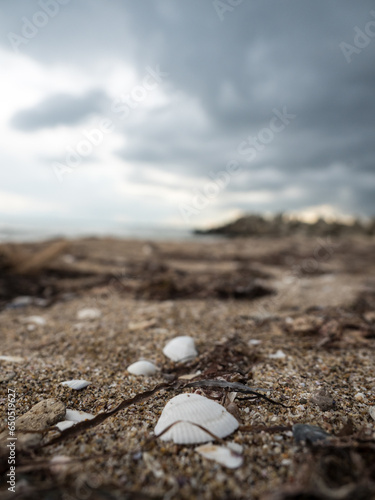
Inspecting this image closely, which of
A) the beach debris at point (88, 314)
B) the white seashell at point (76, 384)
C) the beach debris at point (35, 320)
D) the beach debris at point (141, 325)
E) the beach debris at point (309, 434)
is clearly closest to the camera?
the beach debris at point (309, 434)

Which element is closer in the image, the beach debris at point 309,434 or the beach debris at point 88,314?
the beach debris at point 309,434

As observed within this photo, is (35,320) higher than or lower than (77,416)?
lower

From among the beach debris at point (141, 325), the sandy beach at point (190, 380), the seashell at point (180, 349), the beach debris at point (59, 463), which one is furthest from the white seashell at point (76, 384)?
the beach debris at point (141, 325)

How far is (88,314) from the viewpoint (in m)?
3.44

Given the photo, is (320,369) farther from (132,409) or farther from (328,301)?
(328,301)

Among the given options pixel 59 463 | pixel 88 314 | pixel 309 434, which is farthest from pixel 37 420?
pixel 88 314

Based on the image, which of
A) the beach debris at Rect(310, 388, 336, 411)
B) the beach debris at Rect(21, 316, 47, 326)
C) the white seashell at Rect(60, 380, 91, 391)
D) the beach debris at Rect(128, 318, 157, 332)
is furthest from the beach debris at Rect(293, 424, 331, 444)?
the beach debris at Rect(21, 316, 47, 326)

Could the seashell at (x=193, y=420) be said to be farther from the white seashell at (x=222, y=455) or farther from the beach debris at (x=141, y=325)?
the beach debris at (x=141, y=325)

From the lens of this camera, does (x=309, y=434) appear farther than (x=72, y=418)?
No

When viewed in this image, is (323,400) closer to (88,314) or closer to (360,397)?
(360,397)

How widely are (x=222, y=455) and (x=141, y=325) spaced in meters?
1.89

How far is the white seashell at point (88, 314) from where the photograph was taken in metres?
3.35

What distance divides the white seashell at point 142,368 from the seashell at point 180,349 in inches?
9.7

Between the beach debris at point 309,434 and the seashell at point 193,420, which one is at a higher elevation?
the beach debris at point 309,434
